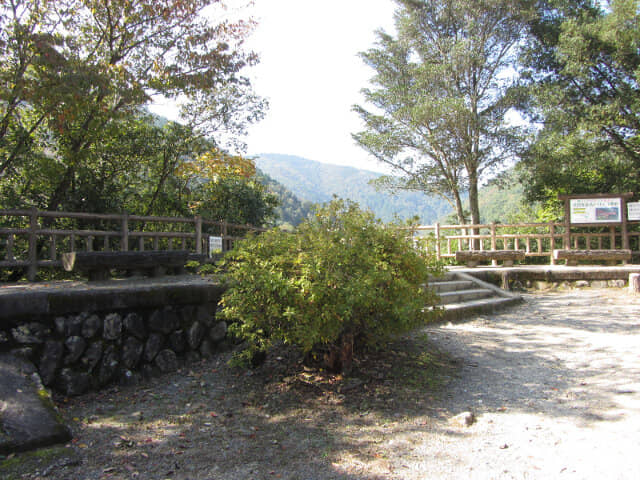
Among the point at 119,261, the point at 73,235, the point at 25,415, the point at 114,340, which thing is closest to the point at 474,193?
the point at 73,235

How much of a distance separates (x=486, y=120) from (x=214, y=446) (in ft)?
53.3

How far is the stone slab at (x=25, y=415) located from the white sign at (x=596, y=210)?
12.5 meters

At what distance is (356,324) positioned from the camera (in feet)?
13.5

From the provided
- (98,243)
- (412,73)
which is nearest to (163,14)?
(98,243)

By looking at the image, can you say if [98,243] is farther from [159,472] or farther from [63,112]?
[159,472]

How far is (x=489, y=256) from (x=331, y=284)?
349 inches

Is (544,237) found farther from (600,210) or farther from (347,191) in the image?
(347,191)

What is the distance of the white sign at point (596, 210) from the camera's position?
38.0ft

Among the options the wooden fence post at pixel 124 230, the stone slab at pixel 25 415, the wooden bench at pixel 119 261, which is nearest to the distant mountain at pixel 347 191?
the wooden fence post at pixel 124 230

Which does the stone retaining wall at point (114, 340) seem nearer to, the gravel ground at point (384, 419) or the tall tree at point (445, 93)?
the gravel ground at point (384, 419)

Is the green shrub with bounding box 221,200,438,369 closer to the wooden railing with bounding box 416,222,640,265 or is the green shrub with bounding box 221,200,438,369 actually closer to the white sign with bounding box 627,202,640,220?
→ the wooden railing with bounding box 416,222,640,265

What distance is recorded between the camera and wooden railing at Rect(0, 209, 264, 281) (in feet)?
20.7

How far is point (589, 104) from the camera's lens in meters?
14.6

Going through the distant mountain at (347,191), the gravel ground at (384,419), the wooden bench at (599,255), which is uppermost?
the distant mountain at (347,191)
